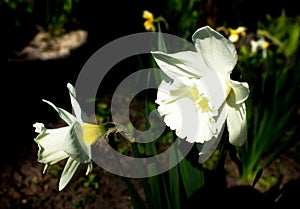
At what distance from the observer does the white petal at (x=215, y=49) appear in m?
0.80

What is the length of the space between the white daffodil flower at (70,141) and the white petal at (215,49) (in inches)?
14.5

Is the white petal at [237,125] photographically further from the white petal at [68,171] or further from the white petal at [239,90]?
the white petal at [68,171]

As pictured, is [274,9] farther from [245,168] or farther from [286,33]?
[245,168]

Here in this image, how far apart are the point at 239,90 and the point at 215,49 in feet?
0.39

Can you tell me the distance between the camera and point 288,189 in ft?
3.94

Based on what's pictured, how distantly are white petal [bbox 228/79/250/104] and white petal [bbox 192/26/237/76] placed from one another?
0.04 m

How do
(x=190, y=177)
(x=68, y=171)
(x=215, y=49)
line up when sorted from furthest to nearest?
(x=190, y=177)
(x=68, y=171)
(x=215, y=49)

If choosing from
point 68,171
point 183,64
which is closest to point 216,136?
point 183,64

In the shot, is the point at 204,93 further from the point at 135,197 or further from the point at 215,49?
the point at 135,197

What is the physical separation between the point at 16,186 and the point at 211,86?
4.81 ft

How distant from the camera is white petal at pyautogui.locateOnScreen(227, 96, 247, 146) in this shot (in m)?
0.86

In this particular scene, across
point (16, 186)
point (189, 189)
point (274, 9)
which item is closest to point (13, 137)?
point (16, 186)

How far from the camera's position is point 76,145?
0.85 metres

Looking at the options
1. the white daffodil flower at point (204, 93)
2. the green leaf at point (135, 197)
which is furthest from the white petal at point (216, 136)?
the green leaf at point (135, 197)
